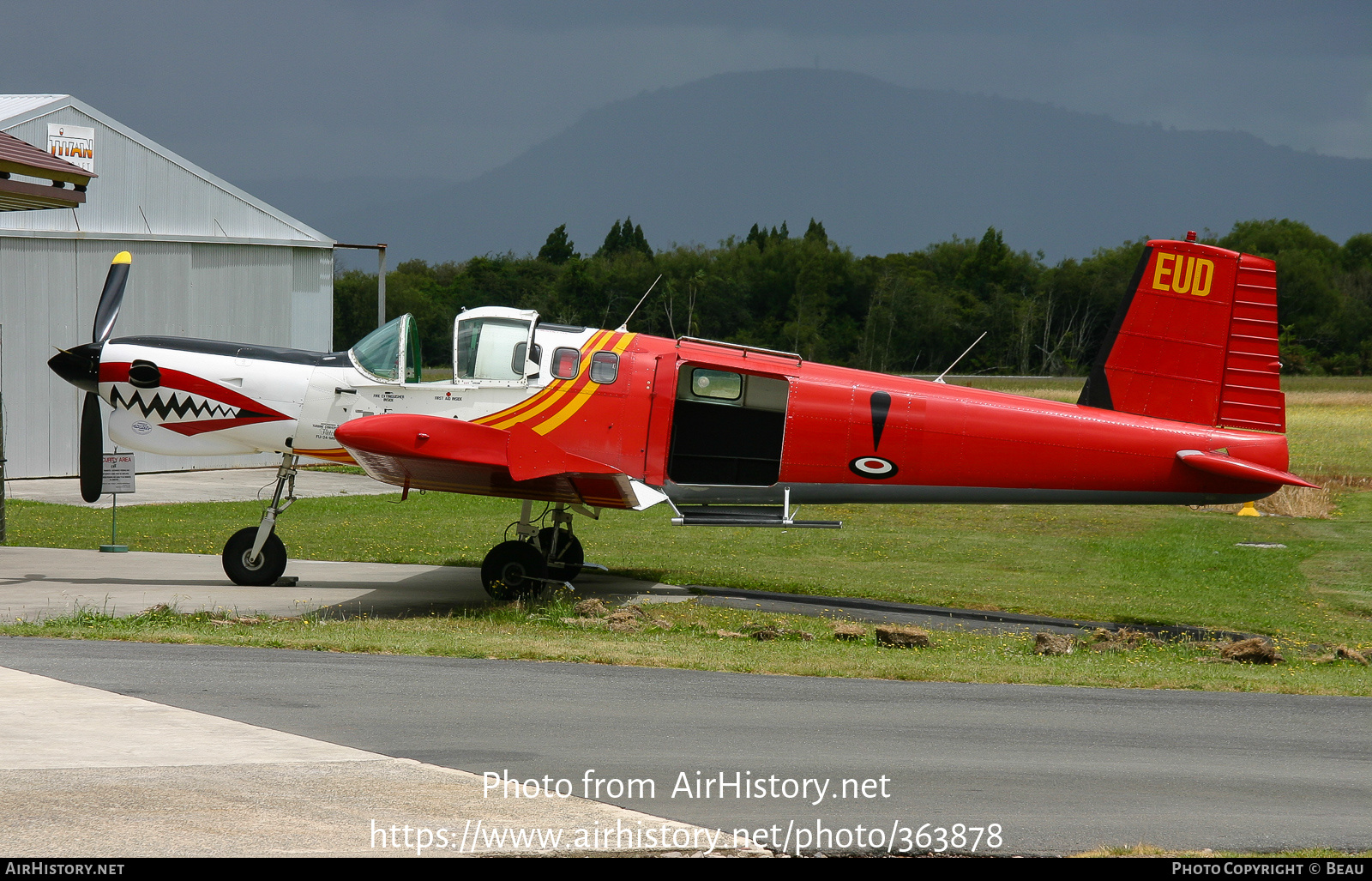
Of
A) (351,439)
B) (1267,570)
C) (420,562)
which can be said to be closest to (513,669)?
(351,439)

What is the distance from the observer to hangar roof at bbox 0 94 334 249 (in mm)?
24266

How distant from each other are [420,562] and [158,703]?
813 cm

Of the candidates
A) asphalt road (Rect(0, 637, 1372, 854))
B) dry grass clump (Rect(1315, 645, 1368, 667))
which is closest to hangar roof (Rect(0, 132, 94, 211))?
asphalt road (Rect(0, 637, 1372, 854))

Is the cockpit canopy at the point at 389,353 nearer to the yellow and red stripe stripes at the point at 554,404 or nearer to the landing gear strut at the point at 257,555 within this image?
the yellow and red stripe stripes at the point at 554,404

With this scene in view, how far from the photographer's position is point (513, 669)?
30.0 feet

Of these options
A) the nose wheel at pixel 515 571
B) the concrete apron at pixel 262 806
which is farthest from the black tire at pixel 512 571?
the concrete apron at pixel 262 806

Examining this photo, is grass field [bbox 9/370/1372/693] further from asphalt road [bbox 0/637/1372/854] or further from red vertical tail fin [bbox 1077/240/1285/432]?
red vertical tail fin [bbox 1077/240/1285/432]

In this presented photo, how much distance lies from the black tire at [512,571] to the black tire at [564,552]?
1119mm

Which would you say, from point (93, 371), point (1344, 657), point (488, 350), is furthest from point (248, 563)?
point (1344, 657)

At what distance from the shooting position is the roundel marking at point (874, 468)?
1300cm

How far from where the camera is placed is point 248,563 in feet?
43.5

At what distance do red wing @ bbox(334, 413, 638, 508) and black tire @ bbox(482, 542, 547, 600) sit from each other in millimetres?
646

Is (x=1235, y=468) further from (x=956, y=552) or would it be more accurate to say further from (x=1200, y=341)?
(x=956, y=552)

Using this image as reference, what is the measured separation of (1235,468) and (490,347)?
797cm
